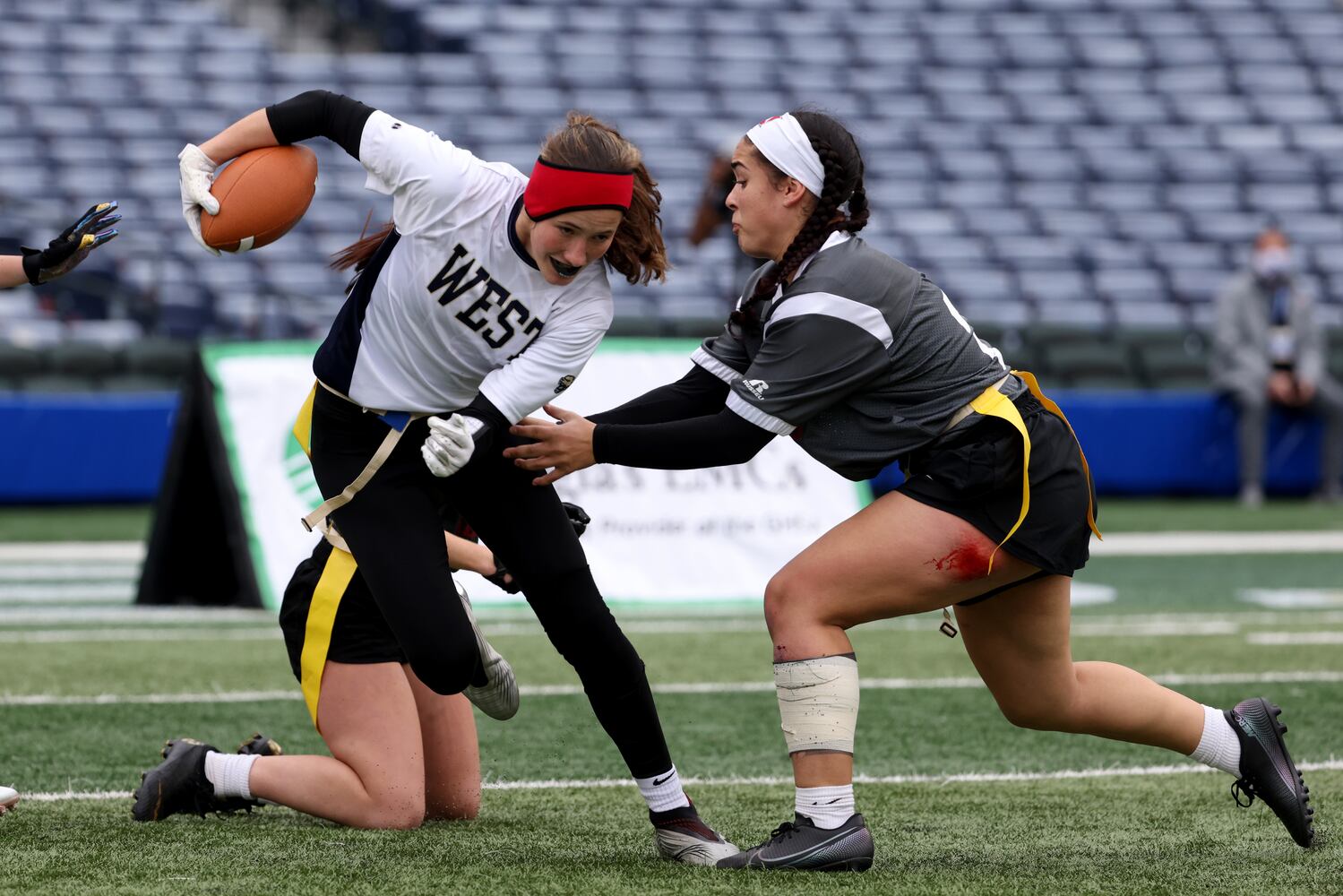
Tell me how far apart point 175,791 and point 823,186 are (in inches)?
76.5

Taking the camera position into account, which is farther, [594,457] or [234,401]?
[234,401]

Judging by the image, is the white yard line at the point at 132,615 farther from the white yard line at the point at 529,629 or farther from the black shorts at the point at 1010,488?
the black shorts at the point at 1010,488

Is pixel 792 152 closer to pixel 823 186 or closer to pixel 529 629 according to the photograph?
pixel 823 186

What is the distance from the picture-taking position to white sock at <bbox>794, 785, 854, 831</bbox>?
11.4ft

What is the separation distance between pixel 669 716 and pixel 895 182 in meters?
12.5

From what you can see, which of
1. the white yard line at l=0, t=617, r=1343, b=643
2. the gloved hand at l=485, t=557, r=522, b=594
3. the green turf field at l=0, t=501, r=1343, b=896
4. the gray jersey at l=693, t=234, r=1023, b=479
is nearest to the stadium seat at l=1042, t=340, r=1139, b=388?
the green turf field at l=0, t=501, r=1343, b=896

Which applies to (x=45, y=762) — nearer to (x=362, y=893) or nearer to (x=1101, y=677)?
(x=362, y=893)

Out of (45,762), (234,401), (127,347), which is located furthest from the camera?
(127,347)

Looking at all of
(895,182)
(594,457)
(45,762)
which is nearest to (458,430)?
(594,457)

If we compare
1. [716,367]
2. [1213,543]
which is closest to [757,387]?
[716,367]

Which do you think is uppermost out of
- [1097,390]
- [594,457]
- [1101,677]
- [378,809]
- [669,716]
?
[594,457]

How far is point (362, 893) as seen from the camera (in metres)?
3.28

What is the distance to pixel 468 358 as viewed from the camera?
3.75m

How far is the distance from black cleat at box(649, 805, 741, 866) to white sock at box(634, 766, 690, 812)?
0.04ft
